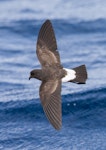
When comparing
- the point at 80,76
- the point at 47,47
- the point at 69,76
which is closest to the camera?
the point at 69,76

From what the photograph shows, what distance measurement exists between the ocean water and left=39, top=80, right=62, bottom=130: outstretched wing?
0.96 meters

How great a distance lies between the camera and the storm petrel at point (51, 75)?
271 inches

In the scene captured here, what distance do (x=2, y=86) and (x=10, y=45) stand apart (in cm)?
217

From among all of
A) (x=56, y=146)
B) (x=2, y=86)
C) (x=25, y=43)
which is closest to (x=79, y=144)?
(x=56, y=146)

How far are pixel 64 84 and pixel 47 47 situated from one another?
2.17m

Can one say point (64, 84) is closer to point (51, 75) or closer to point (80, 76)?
point (80, 76)

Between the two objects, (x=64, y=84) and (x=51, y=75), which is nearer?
(x=51, y=75)

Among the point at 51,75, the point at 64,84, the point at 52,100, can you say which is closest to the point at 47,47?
the point at 51,75

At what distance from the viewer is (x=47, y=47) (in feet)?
25.8

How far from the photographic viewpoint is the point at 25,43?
12.1 metres

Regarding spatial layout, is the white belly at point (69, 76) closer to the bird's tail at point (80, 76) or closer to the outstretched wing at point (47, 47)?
the bird's tail at point (80, 76)

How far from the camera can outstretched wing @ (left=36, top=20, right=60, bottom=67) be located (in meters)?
7.68

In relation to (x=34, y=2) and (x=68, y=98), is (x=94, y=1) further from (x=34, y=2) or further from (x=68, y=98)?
(x=68, y=98)

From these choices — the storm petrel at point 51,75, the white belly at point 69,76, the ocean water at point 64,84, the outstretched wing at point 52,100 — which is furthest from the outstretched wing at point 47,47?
the ocean water at point 64,84
